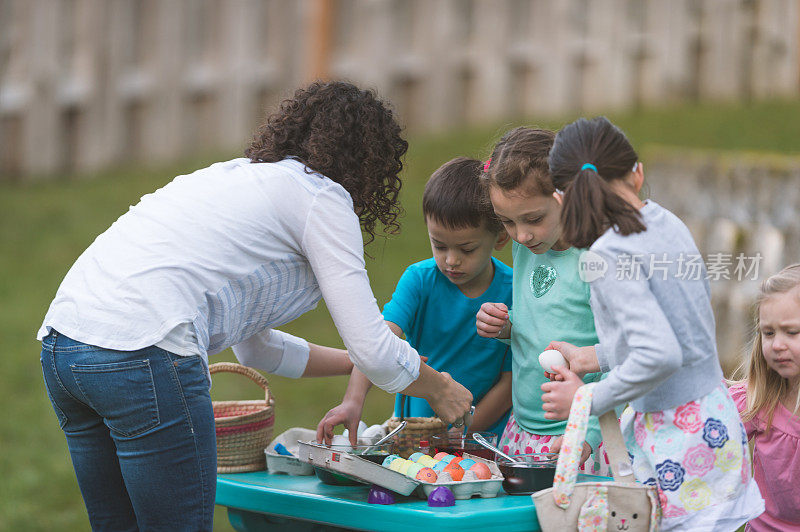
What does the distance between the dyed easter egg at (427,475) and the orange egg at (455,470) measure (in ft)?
0.15

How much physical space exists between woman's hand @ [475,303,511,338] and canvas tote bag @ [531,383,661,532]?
1.88ft

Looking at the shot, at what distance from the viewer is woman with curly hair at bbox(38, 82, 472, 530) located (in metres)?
2.30

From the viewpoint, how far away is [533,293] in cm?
283

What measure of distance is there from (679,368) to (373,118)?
92 centimetres

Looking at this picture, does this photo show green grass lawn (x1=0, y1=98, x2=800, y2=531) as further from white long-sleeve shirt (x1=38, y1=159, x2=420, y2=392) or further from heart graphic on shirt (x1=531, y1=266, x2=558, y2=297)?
white long-sleeve shirt (x1=38, y1=159, x2=420, y2=392)

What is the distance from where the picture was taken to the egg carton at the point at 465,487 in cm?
241

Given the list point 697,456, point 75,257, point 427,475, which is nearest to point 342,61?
point 75,257

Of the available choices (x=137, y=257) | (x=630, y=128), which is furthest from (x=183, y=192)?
(x=630, y=128)

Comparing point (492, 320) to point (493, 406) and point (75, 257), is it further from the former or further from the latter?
point (75, 257)

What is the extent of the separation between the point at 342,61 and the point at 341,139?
19.5 feet

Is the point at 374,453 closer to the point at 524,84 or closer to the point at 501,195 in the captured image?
the point at 501,195

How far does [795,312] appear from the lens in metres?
2.62

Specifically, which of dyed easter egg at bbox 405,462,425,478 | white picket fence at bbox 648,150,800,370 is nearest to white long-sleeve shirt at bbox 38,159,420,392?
dyed easter egg at bbox 405,462,425,478

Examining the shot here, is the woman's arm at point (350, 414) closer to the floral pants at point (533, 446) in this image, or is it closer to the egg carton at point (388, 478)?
the egg carton at point (388, 478)
